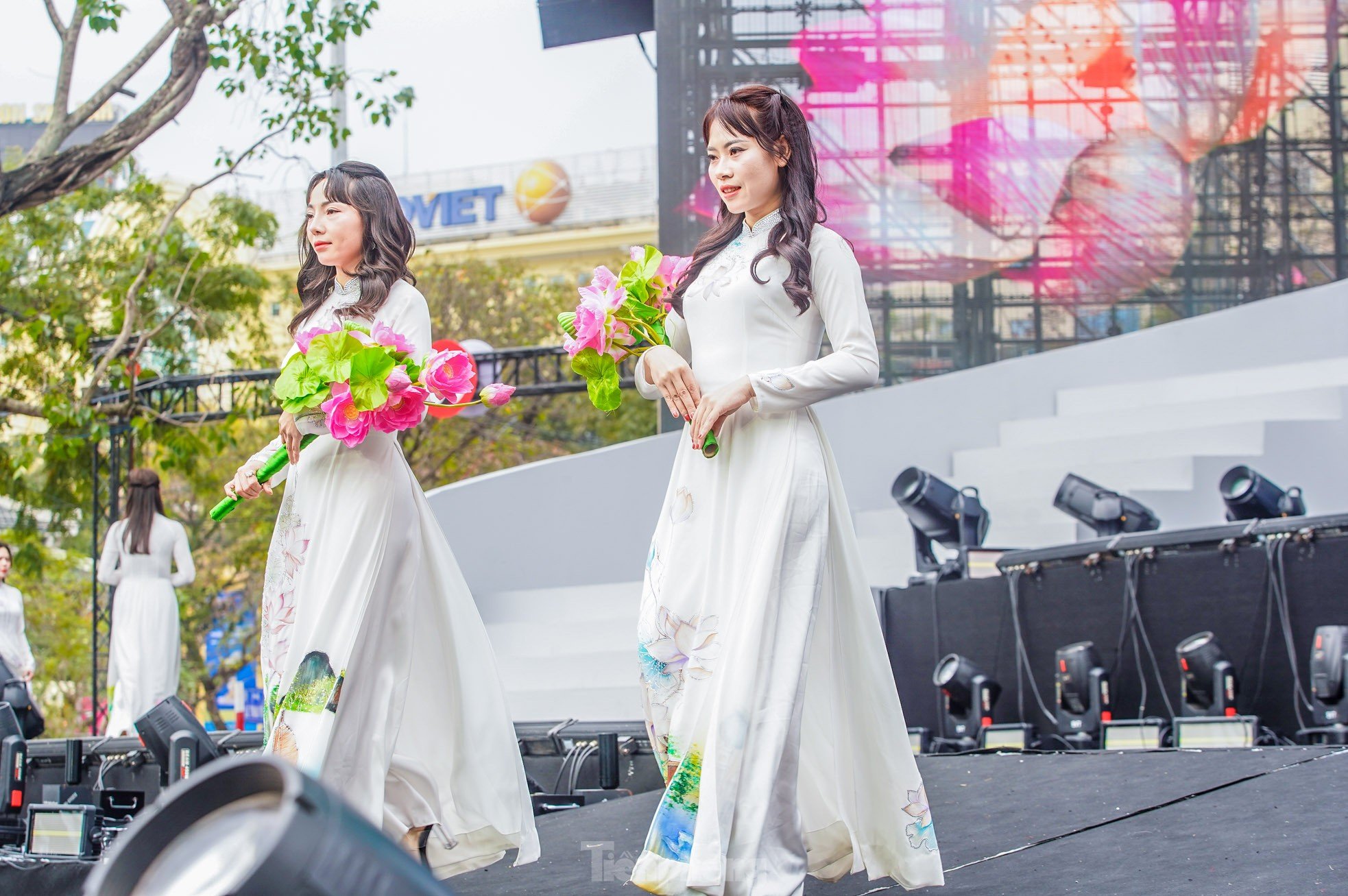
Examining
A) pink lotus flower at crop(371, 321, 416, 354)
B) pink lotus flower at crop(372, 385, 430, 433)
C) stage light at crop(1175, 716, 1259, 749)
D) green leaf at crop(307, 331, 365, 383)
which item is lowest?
stage light at crop(1175, 716, 1259, 749)

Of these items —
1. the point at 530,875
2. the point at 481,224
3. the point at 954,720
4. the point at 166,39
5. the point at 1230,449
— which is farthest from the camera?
the point at 481,224

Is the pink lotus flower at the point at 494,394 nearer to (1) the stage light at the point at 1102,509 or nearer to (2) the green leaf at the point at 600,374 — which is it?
(2) the green leaf at the point at 600,374

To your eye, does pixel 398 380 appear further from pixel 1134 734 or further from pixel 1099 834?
pixel 1134 734

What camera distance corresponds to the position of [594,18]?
489 inches

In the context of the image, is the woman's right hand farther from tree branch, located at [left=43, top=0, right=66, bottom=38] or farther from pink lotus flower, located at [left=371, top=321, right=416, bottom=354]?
tree branch, located at [left=43, top=0, right=66, bottom=38]

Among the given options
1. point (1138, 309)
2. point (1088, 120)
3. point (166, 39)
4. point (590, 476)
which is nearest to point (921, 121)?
point (1088, 120)

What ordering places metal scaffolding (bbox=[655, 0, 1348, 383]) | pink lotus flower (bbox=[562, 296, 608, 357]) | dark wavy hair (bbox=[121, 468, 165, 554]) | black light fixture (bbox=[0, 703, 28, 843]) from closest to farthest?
pink lotus flower (bbox=[562, 296, 608, 357])
black light fixture (bbox=[0, 703, 28, 843])
dark wavy hair (bbox=[121, 468, 165, 554])
metal scaffolding (bbox=[655, 0, 1348, 383])

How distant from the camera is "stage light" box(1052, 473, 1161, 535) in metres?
6.43

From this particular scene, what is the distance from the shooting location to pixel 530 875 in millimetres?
2750

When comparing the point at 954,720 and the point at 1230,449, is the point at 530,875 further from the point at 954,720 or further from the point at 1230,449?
the point at 1230,449

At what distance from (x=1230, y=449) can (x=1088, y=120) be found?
11.4 feet

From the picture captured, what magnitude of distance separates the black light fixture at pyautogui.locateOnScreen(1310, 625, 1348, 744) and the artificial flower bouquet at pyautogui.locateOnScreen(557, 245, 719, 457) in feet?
9.88

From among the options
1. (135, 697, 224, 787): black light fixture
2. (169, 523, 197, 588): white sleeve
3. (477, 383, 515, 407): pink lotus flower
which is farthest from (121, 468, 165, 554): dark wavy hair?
(477, 383, 515, 407): pink lotus flower

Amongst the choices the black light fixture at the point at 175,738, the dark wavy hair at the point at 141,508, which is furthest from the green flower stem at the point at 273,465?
the dark wavy hair at the point at 141,508
